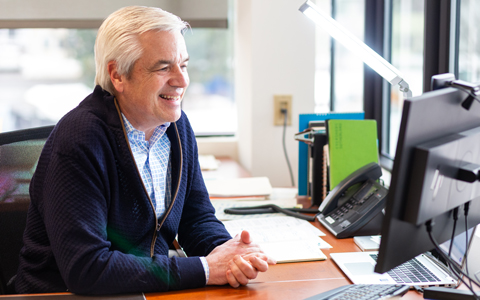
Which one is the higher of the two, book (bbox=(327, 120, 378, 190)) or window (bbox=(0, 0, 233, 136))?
window (bbox=(0, 0, 233, 136))

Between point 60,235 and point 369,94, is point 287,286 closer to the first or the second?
point 60,235

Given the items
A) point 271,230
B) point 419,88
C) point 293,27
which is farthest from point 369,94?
point 271,230

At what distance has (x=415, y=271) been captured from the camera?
1.16m

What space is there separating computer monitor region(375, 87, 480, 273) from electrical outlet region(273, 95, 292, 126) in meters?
1.61

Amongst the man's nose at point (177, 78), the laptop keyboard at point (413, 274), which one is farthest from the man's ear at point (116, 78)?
the laptop keyboard at point (413, 274)

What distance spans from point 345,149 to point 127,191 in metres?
0.84

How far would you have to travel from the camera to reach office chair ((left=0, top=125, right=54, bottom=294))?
1435 millimetres

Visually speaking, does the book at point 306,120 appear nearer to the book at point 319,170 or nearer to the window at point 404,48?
the book at point 319,170

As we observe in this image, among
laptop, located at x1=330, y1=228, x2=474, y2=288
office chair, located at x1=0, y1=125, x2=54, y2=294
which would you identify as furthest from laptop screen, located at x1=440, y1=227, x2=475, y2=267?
office chair, located at x1=0, y1=125, x2=54, y2=294

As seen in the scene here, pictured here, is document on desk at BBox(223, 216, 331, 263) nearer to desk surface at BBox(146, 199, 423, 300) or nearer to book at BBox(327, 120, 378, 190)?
desk surface at BBox(146, 199, 423, 300)

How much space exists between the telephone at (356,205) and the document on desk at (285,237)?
0.23 feet

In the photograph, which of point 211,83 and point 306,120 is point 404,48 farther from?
point 211,83

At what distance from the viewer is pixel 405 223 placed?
0.87 meters

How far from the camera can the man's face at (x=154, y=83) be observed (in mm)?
→ 1261
